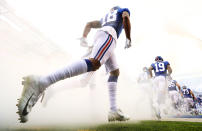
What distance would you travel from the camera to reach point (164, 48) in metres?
11.9

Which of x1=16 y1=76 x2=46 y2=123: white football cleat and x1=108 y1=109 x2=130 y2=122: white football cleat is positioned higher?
x1=16 y1=76 x2=46 y2=123: white football cleat

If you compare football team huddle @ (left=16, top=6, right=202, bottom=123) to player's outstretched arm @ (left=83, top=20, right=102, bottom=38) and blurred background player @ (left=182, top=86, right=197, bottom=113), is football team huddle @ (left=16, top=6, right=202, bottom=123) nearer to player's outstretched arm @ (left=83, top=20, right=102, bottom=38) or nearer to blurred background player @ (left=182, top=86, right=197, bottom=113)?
player's outstretched arm @ (left=83, top=20, right=102, bottom=38)

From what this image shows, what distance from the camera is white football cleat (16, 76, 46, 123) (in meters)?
1.36

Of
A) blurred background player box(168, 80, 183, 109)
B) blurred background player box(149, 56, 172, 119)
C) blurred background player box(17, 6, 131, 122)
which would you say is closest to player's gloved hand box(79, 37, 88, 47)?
blurred background player box(17, 6, 131, 122)

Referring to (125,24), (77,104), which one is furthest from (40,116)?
(125,24)

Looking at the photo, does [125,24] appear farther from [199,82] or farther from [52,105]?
[199,82]

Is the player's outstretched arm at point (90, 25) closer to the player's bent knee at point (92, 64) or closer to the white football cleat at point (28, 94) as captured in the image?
the player's bent knee at point (92, 64)

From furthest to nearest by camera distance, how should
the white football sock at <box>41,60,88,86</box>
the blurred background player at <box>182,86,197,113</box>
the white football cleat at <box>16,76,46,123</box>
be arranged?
the blurred background player at <box>182,86,197,113</box>
the white football sock at <box>41,60,88,86</box>
the white football cleat at <box>16,76,46,123</box>

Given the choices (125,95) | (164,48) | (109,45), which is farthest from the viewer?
(164,48)

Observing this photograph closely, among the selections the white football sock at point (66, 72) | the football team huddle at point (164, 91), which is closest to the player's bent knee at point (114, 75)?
the white football sock at point (66, 72)

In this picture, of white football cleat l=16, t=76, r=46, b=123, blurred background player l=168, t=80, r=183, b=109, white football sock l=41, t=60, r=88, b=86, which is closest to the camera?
white football cleat l=16, t=76, r=46, b=123

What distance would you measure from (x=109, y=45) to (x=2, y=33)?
20.4ft

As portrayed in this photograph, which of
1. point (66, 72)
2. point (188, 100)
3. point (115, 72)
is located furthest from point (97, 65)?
point (188, 100)

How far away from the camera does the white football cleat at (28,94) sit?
1.36m
